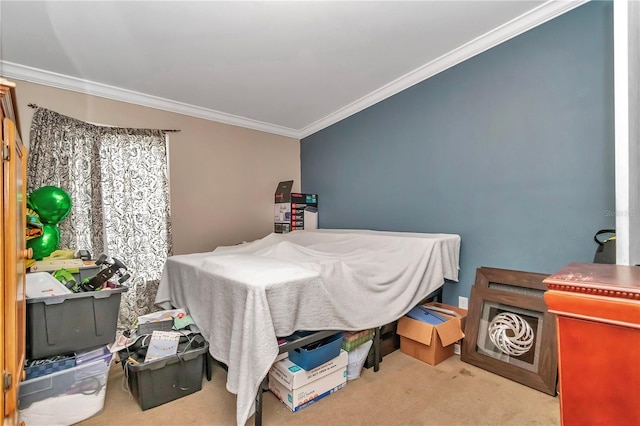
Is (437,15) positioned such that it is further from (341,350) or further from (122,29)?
(341,350)

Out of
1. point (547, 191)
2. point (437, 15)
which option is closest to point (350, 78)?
point (437, 15)

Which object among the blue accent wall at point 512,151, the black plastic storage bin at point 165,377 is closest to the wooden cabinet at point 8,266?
the black plastic storage bin at point 165,377

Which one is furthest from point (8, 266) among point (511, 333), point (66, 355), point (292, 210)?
point (292, 210)

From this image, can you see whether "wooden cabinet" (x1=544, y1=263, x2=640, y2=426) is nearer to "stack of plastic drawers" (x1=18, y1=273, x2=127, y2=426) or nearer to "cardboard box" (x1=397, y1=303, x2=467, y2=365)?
"cardboard box" (x1=397, y1=303, x2=467, y2=365)

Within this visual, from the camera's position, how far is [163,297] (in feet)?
8.06

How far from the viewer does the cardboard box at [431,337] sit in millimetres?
2113

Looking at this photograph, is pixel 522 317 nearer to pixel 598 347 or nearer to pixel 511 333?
pixel 511 333

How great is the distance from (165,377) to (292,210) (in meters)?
2.48

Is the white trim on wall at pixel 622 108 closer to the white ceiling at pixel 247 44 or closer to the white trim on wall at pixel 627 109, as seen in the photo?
the white trim on wall at pixel 627 109

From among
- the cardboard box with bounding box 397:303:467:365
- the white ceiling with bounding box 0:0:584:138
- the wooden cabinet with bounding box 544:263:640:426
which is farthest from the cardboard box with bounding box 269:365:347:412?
the white ceiling with bounding box 0:0:584:138

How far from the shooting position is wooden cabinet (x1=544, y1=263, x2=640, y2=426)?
49cm

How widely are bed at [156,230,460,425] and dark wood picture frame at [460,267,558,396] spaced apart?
266 mm

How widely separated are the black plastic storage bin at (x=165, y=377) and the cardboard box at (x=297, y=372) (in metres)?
0.49

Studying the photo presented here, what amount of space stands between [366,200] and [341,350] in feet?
6.18
